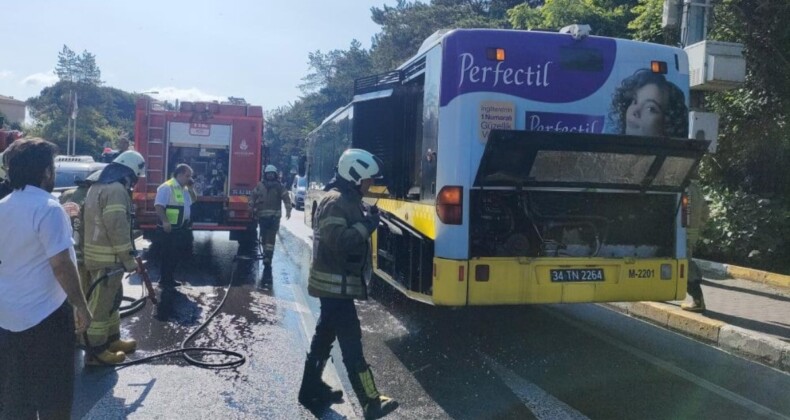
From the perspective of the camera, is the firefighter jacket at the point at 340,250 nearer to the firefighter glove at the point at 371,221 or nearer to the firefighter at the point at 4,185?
the firefighter glove at the point at 371,221

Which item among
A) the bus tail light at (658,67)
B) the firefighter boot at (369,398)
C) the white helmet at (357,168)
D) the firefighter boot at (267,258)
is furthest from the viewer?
the firefighter boot at (267,258)

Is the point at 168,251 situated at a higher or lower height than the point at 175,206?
lower

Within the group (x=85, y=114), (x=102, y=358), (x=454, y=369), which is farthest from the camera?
(x=85, y=114)

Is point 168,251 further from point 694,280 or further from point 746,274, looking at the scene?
point 746,274

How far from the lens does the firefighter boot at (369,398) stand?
466 cm

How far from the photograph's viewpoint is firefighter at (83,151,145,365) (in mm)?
5945

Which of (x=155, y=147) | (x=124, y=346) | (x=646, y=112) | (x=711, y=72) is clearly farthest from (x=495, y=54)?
(x=155, y=147)

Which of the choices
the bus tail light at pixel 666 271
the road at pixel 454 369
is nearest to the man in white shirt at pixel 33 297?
the road at pixel 454 369

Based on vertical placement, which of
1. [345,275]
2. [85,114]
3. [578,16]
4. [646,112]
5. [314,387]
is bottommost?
[314,387]

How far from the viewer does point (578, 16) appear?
1905 centimetres

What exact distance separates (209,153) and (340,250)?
987cm

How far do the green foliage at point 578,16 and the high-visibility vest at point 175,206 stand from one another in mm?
11858

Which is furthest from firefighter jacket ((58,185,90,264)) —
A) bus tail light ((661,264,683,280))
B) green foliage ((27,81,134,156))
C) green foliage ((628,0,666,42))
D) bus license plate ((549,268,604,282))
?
green foliage ((27,81,134,156))

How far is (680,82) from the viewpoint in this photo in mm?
6539
